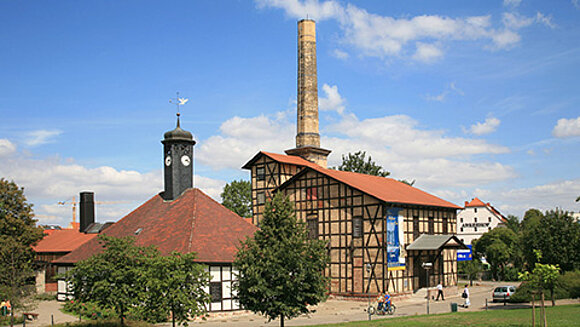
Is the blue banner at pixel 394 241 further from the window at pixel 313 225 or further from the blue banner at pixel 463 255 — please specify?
the blue banner at pixel 463 255

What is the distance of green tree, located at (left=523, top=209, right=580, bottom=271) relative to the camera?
105 feet

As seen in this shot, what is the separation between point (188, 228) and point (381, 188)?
53.1ft

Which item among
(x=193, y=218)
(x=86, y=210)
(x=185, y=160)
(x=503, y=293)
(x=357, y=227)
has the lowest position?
(x=503, y=293)

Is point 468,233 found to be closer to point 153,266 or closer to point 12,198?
point 12,198

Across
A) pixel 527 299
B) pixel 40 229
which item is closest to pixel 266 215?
pixel 527 299

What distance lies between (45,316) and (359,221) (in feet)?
66.5

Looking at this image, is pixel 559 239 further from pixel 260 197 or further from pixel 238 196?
pixel 238 196

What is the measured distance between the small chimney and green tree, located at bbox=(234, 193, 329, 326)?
3547 cm

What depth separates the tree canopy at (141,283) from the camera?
20625 millimetres

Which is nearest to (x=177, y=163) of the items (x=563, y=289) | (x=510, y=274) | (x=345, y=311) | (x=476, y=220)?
(x=345, y=311)

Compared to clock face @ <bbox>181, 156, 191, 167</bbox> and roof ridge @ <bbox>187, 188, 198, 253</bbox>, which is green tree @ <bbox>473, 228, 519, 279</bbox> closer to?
clock face @ <bbox>181, 156, 191, 167</bbox>

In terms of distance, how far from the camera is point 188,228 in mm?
31922

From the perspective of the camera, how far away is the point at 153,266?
2102 cm

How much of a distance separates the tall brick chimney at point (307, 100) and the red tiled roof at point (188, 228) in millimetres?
20136
